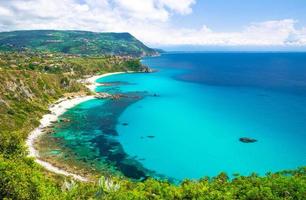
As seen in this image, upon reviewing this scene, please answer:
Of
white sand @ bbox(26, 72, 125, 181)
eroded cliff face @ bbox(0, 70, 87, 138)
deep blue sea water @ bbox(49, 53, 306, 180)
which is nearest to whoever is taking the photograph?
white sand @ bbox(26, 72, 125, 181)

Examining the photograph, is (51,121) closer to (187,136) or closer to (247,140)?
(187,136)

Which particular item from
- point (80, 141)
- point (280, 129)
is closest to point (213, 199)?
point (80, 141)

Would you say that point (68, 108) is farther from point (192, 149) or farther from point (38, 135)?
point (192, 149)

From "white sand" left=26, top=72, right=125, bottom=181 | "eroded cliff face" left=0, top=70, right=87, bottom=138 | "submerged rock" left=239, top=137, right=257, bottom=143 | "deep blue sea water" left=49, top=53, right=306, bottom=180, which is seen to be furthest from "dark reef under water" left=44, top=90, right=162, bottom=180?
"submerged rock" left=239, top=137, right=257, bottom=143

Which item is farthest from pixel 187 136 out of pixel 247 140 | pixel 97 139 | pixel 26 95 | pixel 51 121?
pixel 26 95

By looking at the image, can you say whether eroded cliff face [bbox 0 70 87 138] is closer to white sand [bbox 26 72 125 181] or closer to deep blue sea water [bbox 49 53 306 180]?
white sand [bbox 26 72 125 181]

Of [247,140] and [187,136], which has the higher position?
[247,140]

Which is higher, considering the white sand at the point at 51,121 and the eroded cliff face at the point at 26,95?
the eroded cliff face at the point at 26,95

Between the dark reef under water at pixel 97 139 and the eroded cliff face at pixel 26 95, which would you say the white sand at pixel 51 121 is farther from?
the dark reef under water at pixel 97 139

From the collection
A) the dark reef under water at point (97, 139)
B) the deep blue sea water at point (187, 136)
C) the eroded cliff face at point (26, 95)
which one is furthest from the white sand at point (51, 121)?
the deep blue sea water at point (187, 136)

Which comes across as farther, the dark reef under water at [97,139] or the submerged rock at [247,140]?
the submerged rock at [247,140]

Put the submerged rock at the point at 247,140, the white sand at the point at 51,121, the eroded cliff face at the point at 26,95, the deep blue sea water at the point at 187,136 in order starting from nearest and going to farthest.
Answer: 1. the white sand at the point at 51,121
2. the deep blue sea water at the point at 187,136
3. the submerged rock at the point at 247,140
4. the eroded cliff face at the point at 26,95

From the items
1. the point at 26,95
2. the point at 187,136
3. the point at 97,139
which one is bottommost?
the point at 97,139
